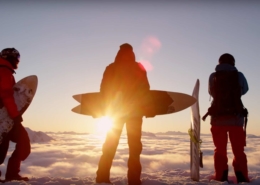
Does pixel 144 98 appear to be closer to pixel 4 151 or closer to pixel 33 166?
pixel 4 151

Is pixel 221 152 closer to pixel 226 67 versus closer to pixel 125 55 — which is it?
pixel 226 67

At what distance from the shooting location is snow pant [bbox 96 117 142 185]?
3.45 m

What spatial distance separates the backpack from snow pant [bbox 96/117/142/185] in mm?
1500

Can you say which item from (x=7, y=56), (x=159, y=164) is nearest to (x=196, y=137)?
(x=7, y=56)

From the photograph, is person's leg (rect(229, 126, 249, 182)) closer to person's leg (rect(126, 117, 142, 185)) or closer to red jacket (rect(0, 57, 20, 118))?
person's leg (rect(126, 117, 142, 185))

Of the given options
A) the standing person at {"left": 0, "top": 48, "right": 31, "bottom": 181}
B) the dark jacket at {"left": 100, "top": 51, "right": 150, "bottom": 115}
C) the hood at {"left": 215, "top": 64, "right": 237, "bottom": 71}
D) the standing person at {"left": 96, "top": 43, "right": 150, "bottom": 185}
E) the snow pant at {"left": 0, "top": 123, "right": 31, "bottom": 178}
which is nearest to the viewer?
the standing person at {"left": 96, "top": 43, "right": 150, "bottom": 185}

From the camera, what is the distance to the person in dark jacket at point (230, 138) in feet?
13.3

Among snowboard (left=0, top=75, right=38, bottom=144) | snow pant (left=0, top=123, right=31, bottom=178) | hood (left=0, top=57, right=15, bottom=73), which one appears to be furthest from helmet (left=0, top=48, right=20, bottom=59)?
snow pant (left=0, top=123, right=31, bottom=178)

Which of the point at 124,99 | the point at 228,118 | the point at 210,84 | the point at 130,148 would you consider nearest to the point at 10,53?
the point at 124,99

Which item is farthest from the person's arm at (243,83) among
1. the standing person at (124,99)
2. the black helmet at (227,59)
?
the standing person at (124,99)

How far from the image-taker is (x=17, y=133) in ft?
13.1

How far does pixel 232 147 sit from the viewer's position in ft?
13.7

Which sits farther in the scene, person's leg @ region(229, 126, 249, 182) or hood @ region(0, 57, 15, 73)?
person's leg @ region(229, 126, 249, 182)

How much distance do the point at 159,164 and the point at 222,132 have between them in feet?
52.5
